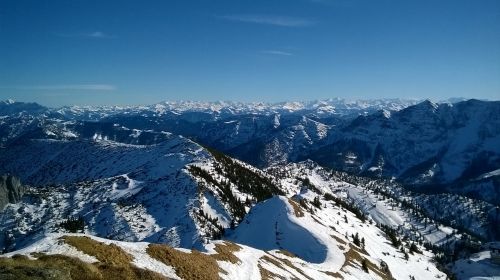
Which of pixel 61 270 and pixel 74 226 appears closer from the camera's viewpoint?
pixel 61 270

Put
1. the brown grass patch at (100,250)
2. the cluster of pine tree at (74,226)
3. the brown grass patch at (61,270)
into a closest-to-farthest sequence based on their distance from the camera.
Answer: the brown grass patch at (61,270) → the brown grass patch at (100,250) → the cluster of pine tree at (74,226)

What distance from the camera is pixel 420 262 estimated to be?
622ft

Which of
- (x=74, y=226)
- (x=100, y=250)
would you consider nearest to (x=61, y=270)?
(x=100, y=250)

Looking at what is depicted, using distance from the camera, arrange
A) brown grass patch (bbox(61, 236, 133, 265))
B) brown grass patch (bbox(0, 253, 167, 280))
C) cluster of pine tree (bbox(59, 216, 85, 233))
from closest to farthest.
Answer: brown grass patch (bbox(0, 253, 167, 280)) → brown grass patch (bbox(61, 236, 133, 265)) → cluster of pine tree (bbox(59, 216, 85, 233))

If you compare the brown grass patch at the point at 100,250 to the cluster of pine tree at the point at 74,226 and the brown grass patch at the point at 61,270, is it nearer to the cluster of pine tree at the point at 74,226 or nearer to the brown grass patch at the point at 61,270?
the brown grass patch at the point at 61,270

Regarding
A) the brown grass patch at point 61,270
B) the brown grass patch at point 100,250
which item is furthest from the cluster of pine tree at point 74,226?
the brown grass patch at point 61,270

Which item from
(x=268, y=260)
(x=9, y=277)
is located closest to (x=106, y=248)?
(x=9, y=277)

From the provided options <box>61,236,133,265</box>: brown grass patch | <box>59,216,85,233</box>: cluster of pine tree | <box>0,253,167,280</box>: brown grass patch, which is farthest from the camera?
<box>59,216,85,233</box>: cluster of pine tree

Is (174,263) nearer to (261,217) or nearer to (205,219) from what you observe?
(261,217)

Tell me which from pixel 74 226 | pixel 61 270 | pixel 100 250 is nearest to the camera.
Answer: pixel 61 270

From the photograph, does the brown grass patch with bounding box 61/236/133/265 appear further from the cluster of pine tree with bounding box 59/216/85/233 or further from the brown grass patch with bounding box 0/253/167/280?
the cluster of pine tree with bounding box 59/216/85/233

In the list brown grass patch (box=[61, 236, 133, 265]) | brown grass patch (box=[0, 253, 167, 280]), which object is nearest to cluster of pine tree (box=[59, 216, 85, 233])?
brown grass patch (box=[61, 236, 133, 265])

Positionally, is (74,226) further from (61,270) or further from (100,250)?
(61,270)

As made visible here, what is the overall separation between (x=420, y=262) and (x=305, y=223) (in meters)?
87.2
